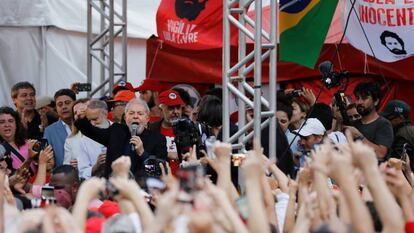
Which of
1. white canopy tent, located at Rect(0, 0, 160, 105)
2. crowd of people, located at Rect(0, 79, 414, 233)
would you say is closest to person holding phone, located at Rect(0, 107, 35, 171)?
crowd of people, located at Rect(0, 79, 414, 233)

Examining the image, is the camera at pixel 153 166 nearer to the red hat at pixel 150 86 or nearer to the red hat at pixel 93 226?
the red hat at pixel 93 226

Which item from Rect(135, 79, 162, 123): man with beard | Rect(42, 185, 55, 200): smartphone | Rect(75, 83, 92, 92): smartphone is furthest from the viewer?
Rect(135, 79, 162, 123): man with beard

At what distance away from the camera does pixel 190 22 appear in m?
12.6

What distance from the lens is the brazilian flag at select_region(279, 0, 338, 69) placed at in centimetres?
968

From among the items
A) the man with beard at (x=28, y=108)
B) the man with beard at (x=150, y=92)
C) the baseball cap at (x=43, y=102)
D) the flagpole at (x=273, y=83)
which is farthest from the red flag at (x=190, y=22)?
the flagpole at (x=273, y=83)

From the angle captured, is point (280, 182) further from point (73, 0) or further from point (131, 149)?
point (73, 0)

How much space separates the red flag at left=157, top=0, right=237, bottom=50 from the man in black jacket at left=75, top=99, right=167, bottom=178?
3096mm

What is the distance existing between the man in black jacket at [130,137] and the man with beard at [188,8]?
3178 mm

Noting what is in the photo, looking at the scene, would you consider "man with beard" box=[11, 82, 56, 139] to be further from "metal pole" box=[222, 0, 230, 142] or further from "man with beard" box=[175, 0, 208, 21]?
"metal pole" box=[222, 0, 230, 142]

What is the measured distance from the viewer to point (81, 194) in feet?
16.8

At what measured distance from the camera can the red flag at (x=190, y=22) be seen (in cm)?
1248

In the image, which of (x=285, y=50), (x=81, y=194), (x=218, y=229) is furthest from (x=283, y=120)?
(x=218, y=229)

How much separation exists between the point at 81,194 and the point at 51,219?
1.79 ft

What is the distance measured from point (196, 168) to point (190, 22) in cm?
802
